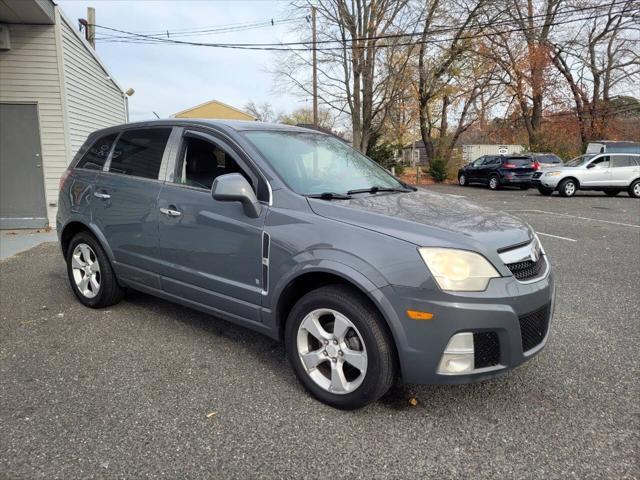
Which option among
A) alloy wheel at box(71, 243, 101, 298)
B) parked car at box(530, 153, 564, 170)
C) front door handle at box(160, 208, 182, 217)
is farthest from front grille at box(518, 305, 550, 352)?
parked car at box(530, 153, 564, 170)

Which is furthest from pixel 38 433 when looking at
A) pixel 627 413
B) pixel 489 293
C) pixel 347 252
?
pixel 627 413

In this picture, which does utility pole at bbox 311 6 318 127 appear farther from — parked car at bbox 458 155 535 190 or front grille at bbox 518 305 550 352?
front grille at bbox 518 305 550 352

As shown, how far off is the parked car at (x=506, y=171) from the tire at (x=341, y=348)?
20.0 meters

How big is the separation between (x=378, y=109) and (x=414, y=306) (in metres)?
24.8

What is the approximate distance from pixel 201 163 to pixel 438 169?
83.1ft

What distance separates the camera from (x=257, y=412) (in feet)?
8.99

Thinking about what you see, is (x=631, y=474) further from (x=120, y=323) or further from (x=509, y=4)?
(x=509, y=4)

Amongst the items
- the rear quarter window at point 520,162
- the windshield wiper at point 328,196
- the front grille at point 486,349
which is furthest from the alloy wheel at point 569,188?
the front grille at point 486,349

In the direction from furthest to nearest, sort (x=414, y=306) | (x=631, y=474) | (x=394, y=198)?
(x=394, y=198), (x=414, y=306), (x=631, y=474)

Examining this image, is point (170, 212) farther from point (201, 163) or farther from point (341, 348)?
point (341, 348)

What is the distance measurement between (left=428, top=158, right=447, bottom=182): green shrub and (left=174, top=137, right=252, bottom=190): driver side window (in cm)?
2503

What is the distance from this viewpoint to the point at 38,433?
8.26ft

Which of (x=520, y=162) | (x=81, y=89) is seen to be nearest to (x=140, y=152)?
(x=81, y=89)

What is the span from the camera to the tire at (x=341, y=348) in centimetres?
255
